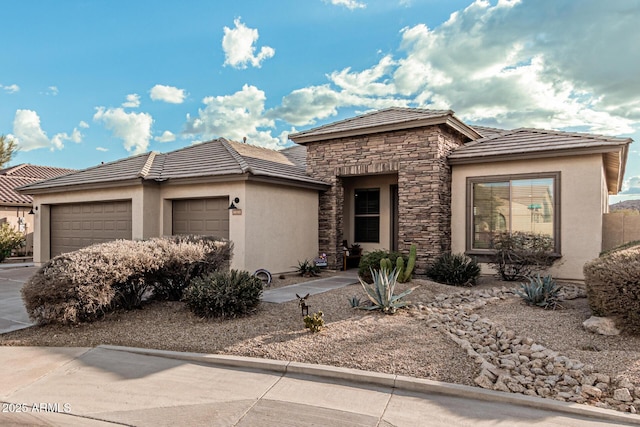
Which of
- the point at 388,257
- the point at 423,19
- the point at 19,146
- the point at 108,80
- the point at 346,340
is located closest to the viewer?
the point at 346,340

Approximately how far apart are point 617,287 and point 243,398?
5.27 meters

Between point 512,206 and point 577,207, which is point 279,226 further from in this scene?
point 577,207

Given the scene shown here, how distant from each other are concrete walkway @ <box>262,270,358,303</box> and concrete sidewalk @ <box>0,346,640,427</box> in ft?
11.4

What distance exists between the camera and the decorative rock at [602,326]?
5.57m

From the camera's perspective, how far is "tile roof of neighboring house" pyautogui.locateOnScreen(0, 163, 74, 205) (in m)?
20.3

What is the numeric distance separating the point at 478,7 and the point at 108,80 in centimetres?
1309

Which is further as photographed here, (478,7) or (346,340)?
(478,7)

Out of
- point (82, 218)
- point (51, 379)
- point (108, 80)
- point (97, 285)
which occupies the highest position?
point (108, 80)

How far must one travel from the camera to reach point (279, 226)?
1164 centimetres

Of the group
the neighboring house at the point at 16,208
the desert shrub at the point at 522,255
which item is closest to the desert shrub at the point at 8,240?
the neighboring house at the point at 16,208

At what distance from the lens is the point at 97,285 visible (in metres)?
6.34

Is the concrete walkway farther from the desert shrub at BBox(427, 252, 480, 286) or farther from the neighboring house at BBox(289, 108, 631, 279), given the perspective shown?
the desert shrub at BBox(427, 252, 480, 286)

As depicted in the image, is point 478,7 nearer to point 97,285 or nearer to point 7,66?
point 97,285

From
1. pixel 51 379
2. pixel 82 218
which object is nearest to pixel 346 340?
pixel 51 379
